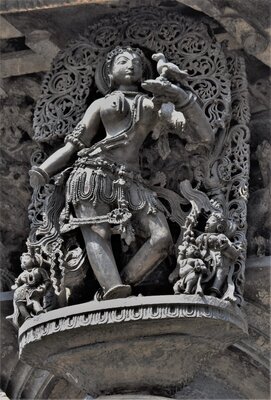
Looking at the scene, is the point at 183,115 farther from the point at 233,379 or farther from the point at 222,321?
the point at 233,379

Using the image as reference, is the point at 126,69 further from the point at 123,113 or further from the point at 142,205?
the point at 142,205

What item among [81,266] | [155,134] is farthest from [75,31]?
[81,266]

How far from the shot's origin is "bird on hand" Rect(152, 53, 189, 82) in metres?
5.60

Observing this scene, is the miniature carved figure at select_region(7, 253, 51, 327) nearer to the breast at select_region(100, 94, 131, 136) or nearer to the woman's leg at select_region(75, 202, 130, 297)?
the woman's leg at select_region(75, 202, 130, 297)

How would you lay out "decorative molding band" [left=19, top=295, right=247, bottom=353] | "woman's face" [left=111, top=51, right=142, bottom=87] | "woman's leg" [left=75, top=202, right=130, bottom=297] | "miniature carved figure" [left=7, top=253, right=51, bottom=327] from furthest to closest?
"woman's face" [left=111, top=51, right=142, bottom=87] → "miniature carved figure" [left=7, top=253, right=51, bottom=327] → "woman's leg" [left=75, top=202, right=130, bottom=297] → "decorative molding band" [left=19, top=295, right=247, bottom=353]

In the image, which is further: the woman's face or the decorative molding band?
the woman's face

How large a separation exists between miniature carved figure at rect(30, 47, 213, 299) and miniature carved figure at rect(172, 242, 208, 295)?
0.13 meters

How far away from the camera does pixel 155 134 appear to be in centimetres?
568

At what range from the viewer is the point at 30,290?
18.4 feet

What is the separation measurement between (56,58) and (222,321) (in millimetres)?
1452

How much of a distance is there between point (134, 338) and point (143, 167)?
781 millimetres

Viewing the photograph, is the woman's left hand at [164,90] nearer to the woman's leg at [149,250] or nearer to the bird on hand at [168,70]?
the bird on hand at [168,70]

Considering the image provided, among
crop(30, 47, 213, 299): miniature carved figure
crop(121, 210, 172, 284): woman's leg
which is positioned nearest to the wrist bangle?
crop(30, 47, 213, 299): miniature carved figure

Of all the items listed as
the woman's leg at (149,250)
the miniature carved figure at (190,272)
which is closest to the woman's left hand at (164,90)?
the woman's leg at (149,250)
